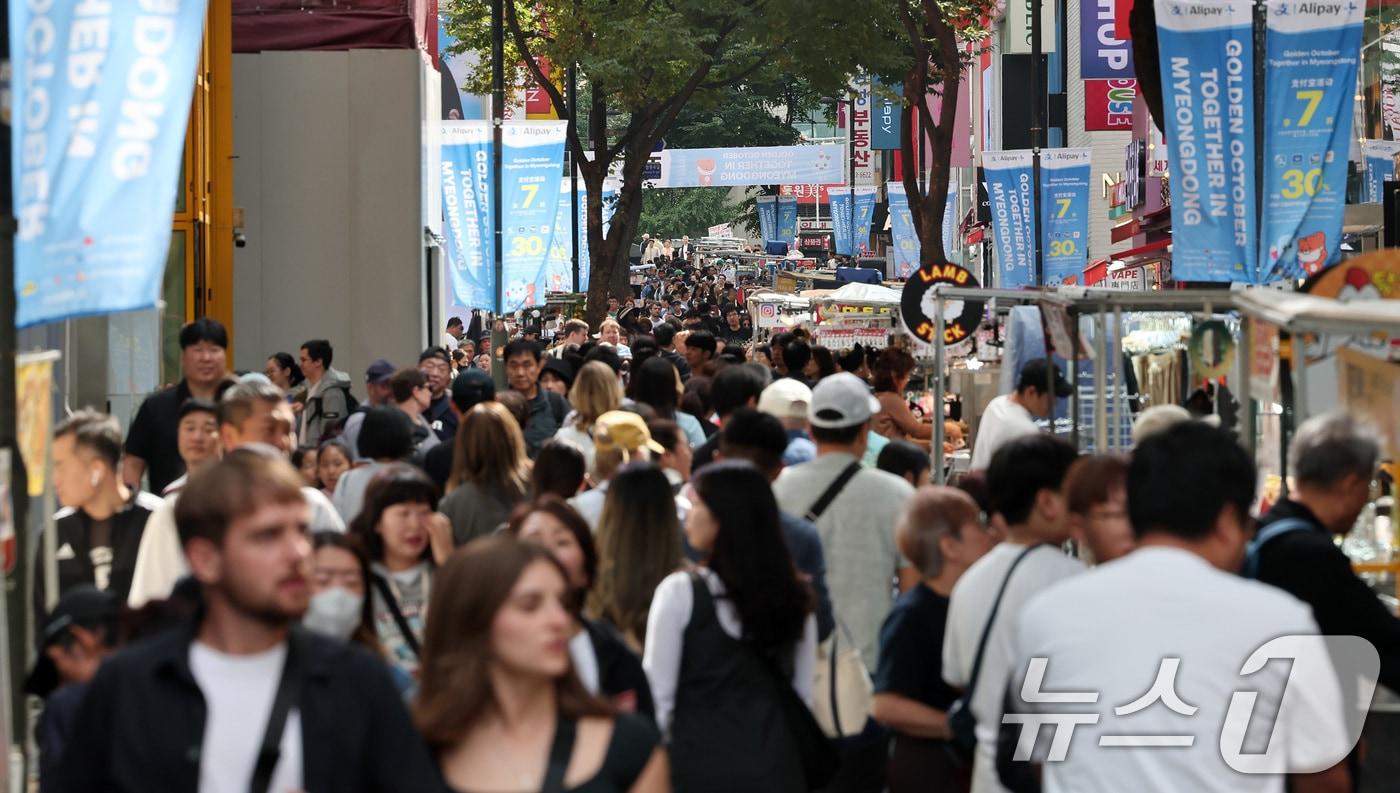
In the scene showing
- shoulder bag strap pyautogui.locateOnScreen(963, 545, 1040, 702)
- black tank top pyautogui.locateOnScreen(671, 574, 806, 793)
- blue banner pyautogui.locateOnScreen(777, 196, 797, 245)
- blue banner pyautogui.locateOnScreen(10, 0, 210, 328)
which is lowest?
black tank top pyautogui.locateOnScreen(671, 574, 806, 793)

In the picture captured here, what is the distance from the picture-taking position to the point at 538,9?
32.6 m

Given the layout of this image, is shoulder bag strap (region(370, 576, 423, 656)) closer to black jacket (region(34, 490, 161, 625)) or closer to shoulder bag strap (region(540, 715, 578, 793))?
black jacket (region(34, 490, 161, 625))

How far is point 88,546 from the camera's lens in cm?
666

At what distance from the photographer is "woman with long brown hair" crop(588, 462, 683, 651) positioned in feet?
18.6

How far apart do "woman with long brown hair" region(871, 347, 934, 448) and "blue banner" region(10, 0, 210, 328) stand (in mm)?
6773

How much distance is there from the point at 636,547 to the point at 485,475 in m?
2.17

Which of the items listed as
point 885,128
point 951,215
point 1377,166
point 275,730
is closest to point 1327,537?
point 275,730

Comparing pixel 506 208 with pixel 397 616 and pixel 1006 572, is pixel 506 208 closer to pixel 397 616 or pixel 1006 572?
pixel 397 616

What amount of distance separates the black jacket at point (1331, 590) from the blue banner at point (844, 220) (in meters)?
58.0

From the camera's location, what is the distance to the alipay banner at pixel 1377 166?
20422mm

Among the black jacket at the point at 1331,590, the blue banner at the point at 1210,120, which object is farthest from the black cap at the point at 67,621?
the blue banner at the point at 1210,120

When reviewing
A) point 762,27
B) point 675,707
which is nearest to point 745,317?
point 762,27

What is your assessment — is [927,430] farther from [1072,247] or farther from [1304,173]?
[1072,247]

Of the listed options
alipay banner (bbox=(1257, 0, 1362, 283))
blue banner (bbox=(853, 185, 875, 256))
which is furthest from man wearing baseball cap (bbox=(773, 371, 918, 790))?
blue banner (bbox=(853, 185, 875, 256))
